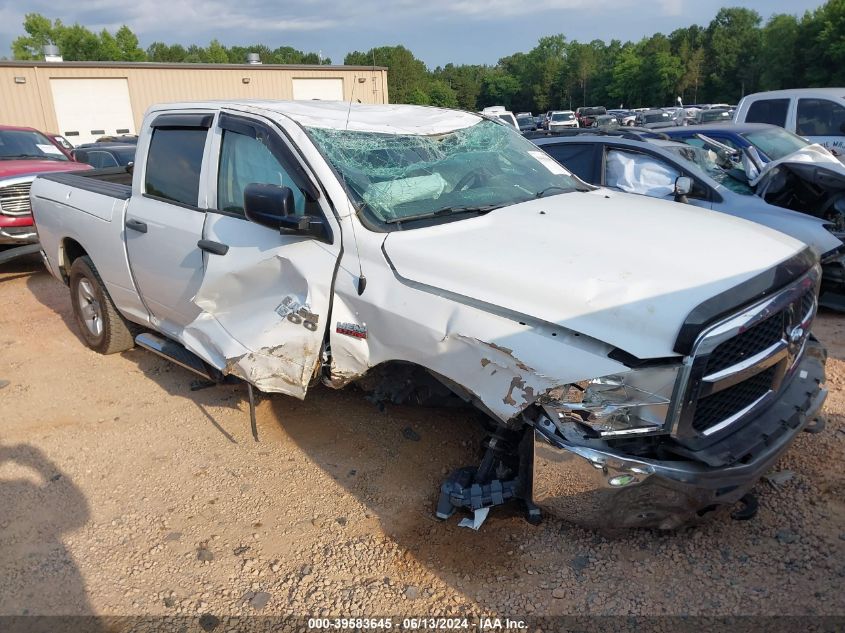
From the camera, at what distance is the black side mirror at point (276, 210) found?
321 cm

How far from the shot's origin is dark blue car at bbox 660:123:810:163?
25.7 feet

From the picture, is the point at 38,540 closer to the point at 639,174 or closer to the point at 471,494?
the point at 471,494

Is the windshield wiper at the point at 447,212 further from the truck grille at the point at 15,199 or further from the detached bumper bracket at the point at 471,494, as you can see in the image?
the truck grille at the point at 15,199

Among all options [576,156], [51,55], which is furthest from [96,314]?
[51,55]

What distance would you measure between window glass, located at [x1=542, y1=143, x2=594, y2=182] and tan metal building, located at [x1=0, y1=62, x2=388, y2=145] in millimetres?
18950

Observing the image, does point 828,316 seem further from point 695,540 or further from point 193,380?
point 193,380

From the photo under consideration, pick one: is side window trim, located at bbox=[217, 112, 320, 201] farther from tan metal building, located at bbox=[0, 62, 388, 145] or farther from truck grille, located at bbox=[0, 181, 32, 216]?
tan metal building, located at bbox=[0, 62, 388, 145]

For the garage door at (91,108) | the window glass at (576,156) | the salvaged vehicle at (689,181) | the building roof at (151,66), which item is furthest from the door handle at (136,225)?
the garage door at (91,108)

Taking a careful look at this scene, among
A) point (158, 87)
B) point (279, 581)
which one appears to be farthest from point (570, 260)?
point (158, 87)

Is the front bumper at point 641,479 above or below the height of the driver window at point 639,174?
below

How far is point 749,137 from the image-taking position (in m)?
8.07

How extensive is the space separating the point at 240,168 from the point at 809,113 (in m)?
10.4

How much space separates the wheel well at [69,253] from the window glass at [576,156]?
15.3ft

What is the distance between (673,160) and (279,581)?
18.2 feet
